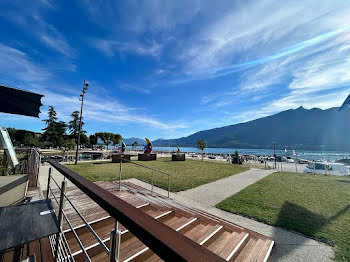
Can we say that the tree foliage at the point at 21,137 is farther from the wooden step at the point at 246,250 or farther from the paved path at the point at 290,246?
the wooden step at the point at 246,250

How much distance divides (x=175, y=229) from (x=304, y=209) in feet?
16.3

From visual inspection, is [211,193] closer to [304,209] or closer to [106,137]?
[304,209]

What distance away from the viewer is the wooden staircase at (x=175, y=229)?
91.9 inches

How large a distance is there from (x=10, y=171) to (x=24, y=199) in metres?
3.23

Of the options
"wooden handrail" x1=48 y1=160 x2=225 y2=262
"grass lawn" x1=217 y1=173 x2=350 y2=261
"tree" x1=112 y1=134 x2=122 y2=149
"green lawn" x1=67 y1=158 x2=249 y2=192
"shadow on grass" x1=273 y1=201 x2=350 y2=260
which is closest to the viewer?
"wooden handrail" x1=48 y1=160 x2=225 y2=262

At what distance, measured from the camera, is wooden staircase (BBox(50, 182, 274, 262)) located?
233 centimetres

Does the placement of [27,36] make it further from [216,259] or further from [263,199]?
[263,199]

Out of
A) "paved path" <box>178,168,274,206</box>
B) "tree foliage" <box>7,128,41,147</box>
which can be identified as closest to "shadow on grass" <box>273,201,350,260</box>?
"paved path" <box>178,168,274,206</box>

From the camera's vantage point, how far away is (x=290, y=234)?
12.6ft

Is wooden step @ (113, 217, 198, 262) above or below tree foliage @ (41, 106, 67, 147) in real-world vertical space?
below

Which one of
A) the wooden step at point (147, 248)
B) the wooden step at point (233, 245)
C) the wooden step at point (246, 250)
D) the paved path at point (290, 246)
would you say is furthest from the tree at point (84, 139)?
the wooden step at point (246, 250)

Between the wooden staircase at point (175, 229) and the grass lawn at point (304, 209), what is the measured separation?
4.47 feet

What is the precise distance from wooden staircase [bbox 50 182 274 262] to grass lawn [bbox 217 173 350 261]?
1363 millimetres

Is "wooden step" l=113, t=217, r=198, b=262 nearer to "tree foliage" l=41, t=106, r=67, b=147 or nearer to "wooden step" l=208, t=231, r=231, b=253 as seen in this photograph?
"wooden step" l=208, t=231, r=231, b=253
